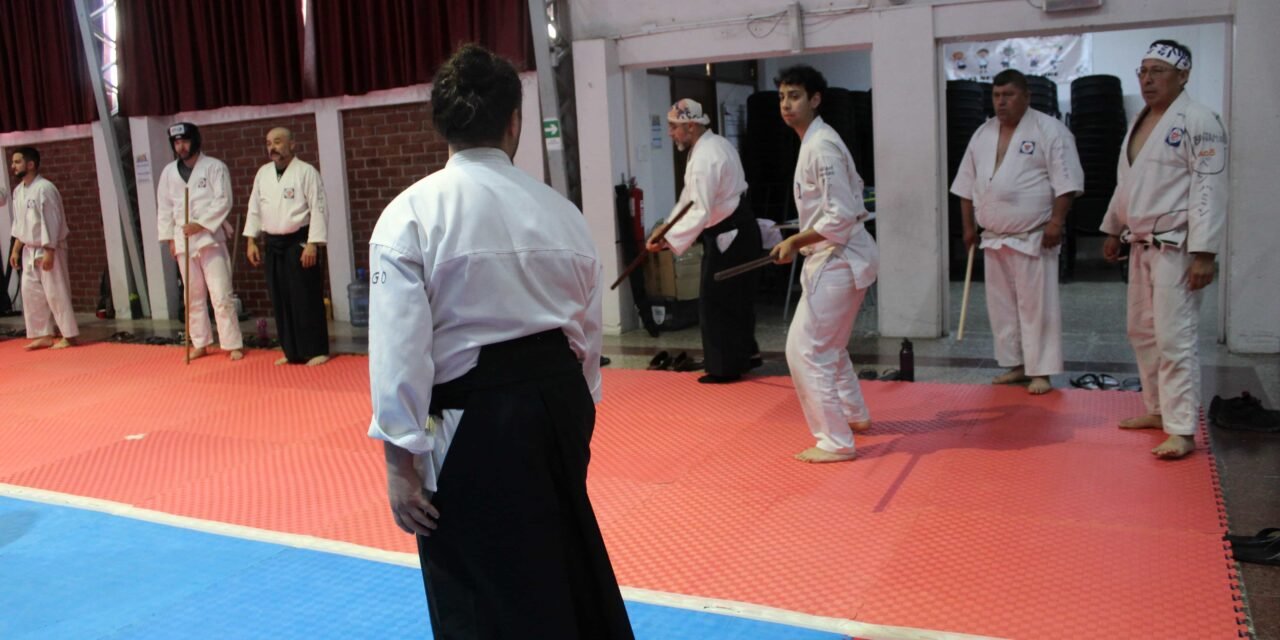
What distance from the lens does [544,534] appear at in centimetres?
195

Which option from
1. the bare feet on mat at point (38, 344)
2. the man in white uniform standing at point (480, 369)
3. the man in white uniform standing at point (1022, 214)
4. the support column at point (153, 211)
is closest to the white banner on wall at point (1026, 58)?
the man in white uniform standing at point (1022, 214)

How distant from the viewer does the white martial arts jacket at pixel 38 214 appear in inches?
301

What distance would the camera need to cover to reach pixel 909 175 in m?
6.58

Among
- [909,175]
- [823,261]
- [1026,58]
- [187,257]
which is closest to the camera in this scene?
[823,261]

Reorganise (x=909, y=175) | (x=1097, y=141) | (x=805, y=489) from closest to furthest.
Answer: (x=805, y=489), (x=909, y=175), (x=1097, y=141)

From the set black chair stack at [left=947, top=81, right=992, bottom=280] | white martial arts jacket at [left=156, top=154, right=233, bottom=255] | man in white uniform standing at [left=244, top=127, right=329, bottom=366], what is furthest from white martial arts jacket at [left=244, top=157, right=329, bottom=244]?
black chair stack at [left=947, top=81, right=992, bottom=280]

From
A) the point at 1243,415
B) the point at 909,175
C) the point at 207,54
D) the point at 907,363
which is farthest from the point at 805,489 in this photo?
the point at 207,54

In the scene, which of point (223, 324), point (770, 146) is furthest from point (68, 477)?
point (770, 146)

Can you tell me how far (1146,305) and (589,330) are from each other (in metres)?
2.98

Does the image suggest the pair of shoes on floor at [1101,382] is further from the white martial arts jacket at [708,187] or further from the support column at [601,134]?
the support column at [601,134]

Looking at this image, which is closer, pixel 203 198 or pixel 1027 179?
pixel 1027 179

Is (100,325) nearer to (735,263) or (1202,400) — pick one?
(735,263)

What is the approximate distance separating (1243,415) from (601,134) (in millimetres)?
4448

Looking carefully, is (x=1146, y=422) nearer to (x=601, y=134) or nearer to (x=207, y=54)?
(x=601, y=134)
